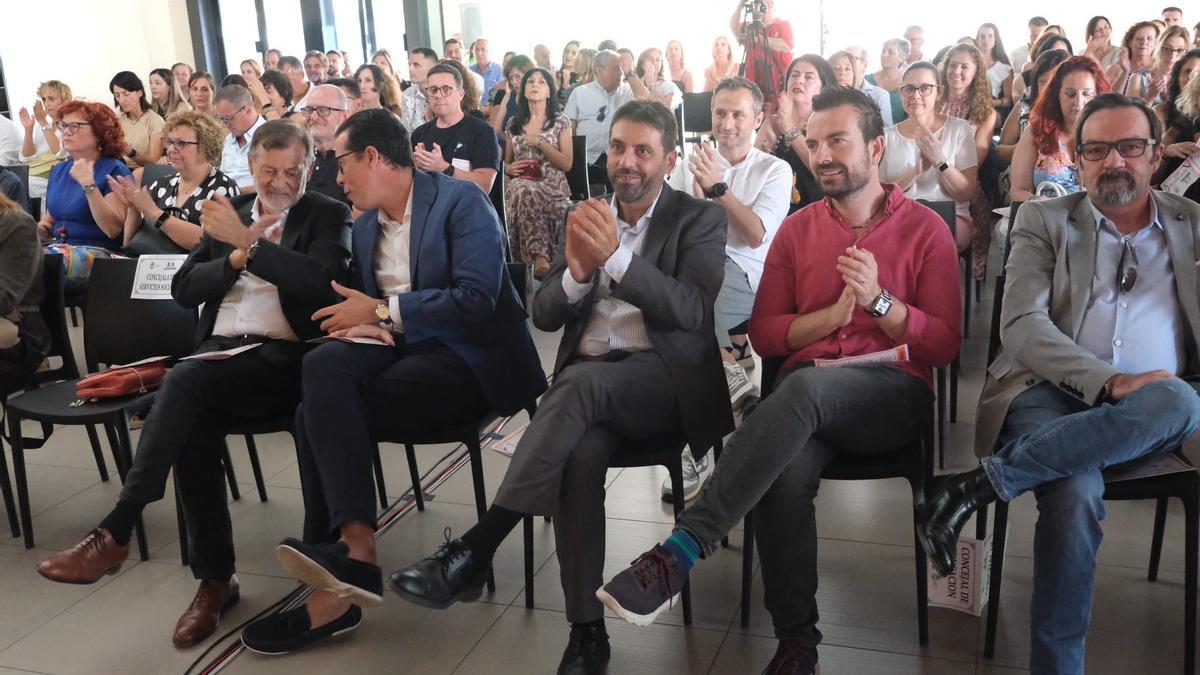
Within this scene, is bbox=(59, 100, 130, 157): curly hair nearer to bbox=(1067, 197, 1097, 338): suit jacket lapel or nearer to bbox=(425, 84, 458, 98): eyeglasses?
bbox=(425, 84, 458, 98): eyeglasses

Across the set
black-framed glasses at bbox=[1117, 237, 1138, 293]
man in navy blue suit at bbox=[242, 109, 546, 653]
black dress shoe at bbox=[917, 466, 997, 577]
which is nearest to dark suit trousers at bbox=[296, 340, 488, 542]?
man in navy blue suit at bbox=[242, 109, 546, 653]

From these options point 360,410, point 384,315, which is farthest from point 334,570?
point 384,315

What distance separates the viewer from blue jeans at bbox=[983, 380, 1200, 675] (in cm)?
181

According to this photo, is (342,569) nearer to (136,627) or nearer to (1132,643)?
(136,627)

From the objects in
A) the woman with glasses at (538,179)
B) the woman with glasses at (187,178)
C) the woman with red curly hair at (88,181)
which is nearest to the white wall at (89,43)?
the woman with red curly hair at (88,181)

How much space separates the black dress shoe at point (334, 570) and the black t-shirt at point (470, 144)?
116 inches

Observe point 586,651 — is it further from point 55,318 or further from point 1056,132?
point 1056,132

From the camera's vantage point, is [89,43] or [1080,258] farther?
[89,43]

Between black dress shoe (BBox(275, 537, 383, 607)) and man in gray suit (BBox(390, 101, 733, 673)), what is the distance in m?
0.15

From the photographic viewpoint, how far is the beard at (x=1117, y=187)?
217 centimetres

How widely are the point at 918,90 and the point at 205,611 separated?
325 cm

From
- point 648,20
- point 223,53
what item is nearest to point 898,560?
point 648,20

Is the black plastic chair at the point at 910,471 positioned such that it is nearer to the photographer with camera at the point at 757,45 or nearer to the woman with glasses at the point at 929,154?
the woman with glasses at the point at 929,154

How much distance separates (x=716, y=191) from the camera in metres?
3.19
